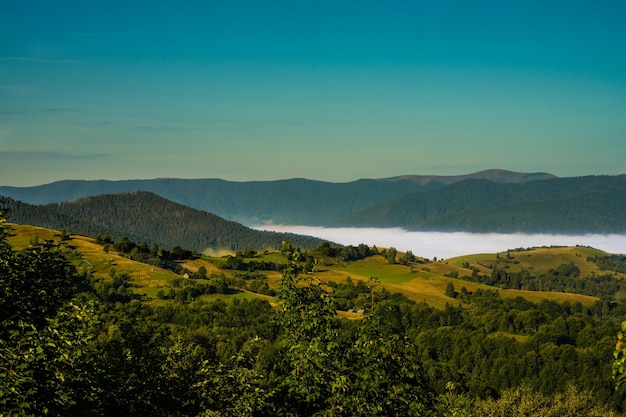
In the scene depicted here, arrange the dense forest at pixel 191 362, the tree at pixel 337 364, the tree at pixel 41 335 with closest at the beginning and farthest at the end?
the tree at pixel 41 335 < the dense forest at pixel 191 362 < the tree at pixel 337 364

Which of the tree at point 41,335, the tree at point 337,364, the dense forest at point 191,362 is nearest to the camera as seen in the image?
the tree at point 41,335

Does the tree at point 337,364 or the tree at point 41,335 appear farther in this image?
the tree at point 337,364

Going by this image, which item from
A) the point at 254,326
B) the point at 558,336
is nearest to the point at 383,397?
the point at 254,326

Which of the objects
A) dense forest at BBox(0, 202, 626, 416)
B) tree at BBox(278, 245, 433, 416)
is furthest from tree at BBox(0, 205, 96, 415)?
tree at BBox(278, 245, 433, 416)

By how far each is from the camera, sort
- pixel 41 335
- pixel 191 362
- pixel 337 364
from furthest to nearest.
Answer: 1. pixel 191 362
2. pixel 337 364
3. pixel 41 335

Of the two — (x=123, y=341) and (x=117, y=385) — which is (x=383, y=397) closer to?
(x=117, y=385)

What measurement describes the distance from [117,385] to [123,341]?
22.1 feet

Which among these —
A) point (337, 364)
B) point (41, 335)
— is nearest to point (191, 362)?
point (337, 364)

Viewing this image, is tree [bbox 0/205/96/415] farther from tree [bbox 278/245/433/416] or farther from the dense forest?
tree [bbox 278/245/433/416]

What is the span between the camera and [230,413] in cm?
2439

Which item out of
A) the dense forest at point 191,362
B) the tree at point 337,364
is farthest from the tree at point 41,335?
the tree at point 337,364

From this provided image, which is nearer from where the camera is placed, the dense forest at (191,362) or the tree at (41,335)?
the tree at (41,335)

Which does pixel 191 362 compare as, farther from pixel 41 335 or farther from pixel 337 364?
pixel 41 335

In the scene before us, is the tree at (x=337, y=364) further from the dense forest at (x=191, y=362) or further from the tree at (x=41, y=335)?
the tree at (x=41, y=335)
